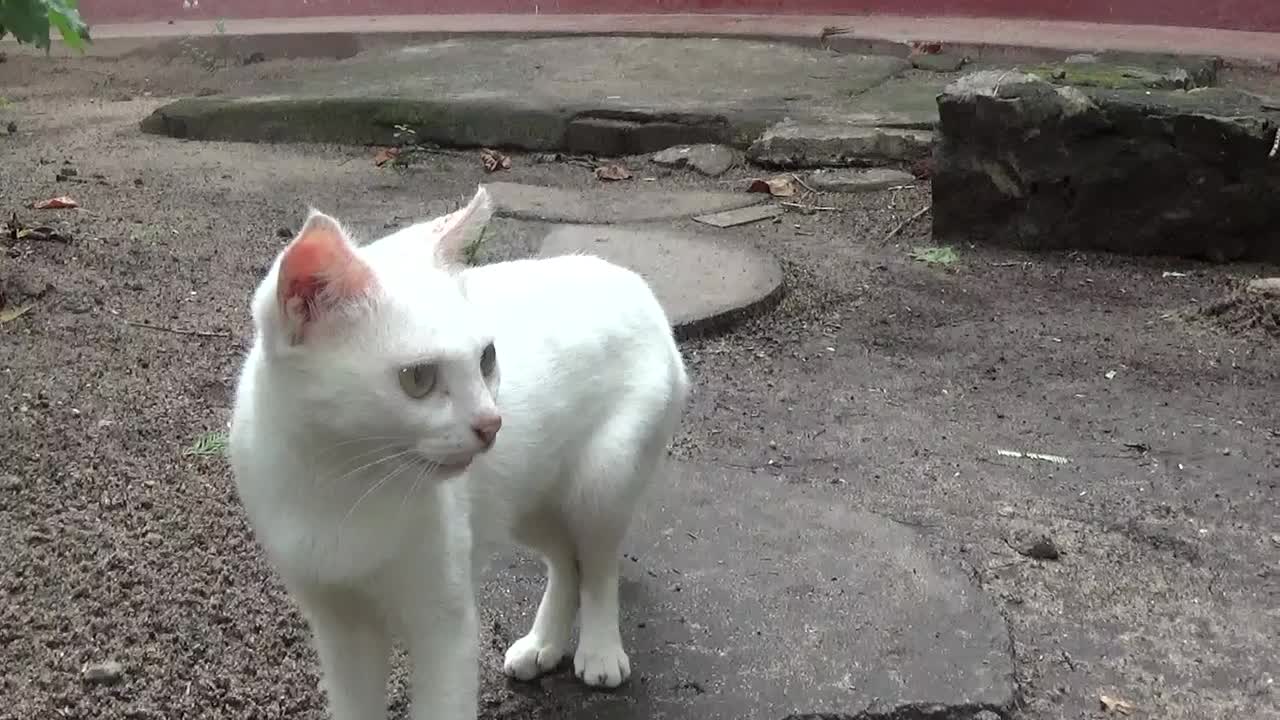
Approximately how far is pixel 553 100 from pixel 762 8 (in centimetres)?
271

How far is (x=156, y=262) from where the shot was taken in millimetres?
3707

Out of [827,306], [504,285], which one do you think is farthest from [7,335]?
[827,306]

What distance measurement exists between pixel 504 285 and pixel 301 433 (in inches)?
19.2

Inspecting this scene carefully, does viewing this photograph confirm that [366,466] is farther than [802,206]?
No

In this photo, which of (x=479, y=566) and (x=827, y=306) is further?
(x=827, y=306)

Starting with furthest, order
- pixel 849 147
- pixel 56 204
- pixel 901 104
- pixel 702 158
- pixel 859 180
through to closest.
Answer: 1. pixel 901 104
2. pixel 702 158
3. pixel 849 147
4. pixel 859 180
5. pixel 56 204

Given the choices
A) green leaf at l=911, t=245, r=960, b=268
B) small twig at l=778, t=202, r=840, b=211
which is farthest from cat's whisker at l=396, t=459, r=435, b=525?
small twig at l=778, t=202, r=840, b=211

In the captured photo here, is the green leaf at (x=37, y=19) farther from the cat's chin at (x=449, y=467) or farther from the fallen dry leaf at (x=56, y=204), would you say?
the cat's chin at (x=449, y=467)

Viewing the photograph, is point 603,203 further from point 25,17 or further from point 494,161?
point 25,17

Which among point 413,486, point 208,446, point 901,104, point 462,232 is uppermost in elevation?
point 462,232

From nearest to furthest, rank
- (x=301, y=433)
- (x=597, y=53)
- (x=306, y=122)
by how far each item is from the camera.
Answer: (x=301, y=433) → (x=306, y=122) → (x=597, y=53)

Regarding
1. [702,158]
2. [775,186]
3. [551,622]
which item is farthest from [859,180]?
[551,622]

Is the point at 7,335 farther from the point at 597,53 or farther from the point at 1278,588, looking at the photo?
the point at 597,53

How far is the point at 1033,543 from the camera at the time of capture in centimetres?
249
